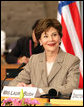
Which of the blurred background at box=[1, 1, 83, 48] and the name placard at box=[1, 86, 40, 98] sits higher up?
the blurred background at box=[1, 1, 83, 48]

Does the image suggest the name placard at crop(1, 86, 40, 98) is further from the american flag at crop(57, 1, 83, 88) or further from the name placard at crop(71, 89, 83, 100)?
the american flag at crop(57, 1, 83, 88)

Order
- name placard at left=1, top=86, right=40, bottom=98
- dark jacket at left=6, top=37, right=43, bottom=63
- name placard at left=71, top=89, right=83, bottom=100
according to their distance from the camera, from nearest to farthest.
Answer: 1. name placard at left=71, top=89, right=83, bottom=100
2. name placard at left=1, top=86, right=40, bottom=98
3. dark jacket at left=6, top=37, right=43, bottom=63

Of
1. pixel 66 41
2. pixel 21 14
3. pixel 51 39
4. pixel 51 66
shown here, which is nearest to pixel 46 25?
pixel 51 39

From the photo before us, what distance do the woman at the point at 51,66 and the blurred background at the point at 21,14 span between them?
480cm

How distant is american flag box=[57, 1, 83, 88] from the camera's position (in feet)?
11.8

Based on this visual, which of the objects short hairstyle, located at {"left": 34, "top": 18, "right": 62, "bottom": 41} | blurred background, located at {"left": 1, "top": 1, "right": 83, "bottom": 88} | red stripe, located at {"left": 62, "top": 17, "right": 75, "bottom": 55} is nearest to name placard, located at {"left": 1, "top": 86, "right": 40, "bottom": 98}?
short hairstyle, located at {"left": 34, "top": 18, "right": 62, "bottom": 41}

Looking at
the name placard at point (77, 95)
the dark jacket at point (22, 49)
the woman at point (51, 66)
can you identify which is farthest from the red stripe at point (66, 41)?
the name placard at point (77, 95)

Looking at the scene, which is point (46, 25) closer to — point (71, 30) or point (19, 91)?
point (19, 91)

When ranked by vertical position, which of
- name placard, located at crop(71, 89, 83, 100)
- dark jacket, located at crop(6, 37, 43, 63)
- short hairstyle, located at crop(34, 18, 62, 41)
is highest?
short hairstyle, located at crop(34, 18, 62, 41)

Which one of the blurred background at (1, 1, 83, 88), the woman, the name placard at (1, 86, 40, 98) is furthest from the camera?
the blurred background at (1, 1, 83, 88)

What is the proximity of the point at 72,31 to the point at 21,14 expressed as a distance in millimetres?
4493

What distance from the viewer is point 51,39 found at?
248 centimetres

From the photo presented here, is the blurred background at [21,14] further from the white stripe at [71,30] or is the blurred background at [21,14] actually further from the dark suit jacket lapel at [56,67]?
the dark suit jacket lapel at [56,67]

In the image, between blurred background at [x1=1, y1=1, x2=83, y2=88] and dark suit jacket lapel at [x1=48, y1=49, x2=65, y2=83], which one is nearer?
dark suit jacket lapel at [x1=48, y1=49, x2=65, y2=83]
